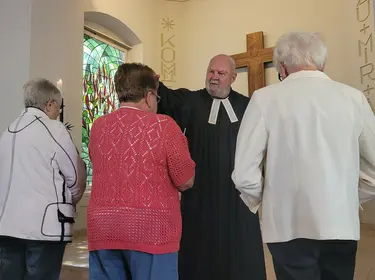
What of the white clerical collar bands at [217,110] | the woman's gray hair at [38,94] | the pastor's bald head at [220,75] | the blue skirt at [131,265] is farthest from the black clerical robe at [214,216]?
the blue skirt at [131,265]

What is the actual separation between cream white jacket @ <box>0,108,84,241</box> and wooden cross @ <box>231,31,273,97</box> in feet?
12.8

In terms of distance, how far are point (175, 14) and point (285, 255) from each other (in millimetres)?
5402

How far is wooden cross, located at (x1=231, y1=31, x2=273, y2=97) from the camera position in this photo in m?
5.46

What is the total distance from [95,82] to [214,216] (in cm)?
344

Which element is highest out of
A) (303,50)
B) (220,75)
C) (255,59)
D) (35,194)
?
(255,59)

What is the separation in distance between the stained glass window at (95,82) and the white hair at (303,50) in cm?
380

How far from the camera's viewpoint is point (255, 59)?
5.54 meters

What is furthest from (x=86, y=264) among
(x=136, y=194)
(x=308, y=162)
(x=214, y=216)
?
(x=308, y=162)

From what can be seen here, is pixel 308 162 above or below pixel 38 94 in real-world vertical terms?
below

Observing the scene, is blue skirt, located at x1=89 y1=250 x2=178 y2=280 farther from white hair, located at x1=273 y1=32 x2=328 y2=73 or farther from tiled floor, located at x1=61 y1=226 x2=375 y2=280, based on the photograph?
tiled floor, located at x1=61 y1=226 x2=375 y2=280

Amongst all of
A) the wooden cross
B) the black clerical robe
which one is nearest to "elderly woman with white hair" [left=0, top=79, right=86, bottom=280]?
the black clerical robe

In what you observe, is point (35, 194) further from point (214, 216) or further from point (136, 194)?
point (214, 216)

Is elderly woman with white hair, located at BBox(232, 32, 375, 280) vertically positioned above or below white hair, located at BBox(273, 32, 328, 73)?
below

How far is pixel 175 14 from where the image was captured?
6.30 m
